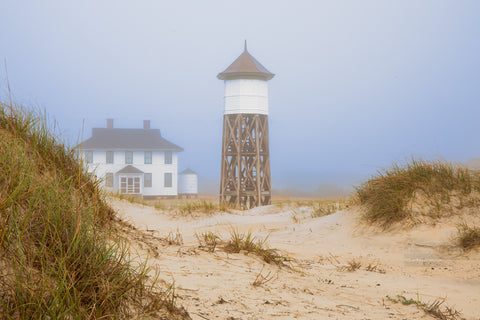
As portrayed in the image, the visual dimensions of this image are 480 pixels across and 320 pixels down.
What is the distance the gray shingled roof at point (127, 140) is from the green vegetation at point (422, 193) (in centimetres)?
3100

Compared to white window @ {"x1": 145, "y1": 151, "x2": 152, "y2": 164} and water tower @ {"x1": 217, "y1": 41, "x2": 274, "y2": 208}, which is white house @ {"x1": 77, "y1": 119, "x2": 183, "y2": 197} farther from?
water tower @ {"x1": 217, "y1": 41, "x2": 274, "y2": 208}

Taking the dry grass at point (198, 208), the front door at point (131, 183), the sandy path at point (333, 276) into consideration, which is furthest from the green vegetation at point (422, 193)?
the front door at point (131, 183)

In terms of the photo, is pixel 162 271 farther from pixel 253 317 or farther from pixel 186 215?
pixel 186 215

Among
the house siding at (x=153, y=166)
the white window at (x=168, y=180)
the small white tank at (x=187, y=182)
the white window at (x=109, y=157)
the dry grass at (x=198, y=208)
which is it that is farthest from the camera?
the small white tank at (x=187, y=182)

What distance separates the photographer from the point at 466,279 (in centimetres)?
620

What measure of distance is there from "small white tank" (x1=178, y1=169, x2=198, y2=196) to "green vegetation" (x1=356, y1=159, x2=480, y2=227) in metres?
32.2

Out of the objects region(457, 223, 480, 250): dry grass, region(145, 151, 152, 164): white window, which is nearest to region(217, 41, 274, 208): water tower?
region(457, 223, 480, 250): dry grass

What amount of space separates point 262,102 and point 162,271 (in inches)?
724

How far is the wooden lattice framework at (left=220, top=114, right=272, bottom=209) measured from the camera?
21.6 m

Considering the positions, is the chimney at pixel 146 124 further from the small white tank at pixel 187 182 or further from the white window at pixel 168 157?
the small white tank at pixel 187 182

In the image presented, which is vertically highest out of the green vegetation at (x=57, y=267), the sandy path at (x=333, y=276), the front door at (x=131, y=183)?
the front door at (x=131, y=183)

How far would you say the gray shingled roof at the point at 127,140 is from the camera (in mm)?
38359

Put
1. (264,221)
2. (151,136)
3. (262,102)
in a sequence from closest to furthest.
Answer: (264,221), (262,102), (151,136)

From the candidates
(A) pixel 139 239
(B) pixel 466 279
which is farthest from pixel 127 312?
(B) pixel 466 279
